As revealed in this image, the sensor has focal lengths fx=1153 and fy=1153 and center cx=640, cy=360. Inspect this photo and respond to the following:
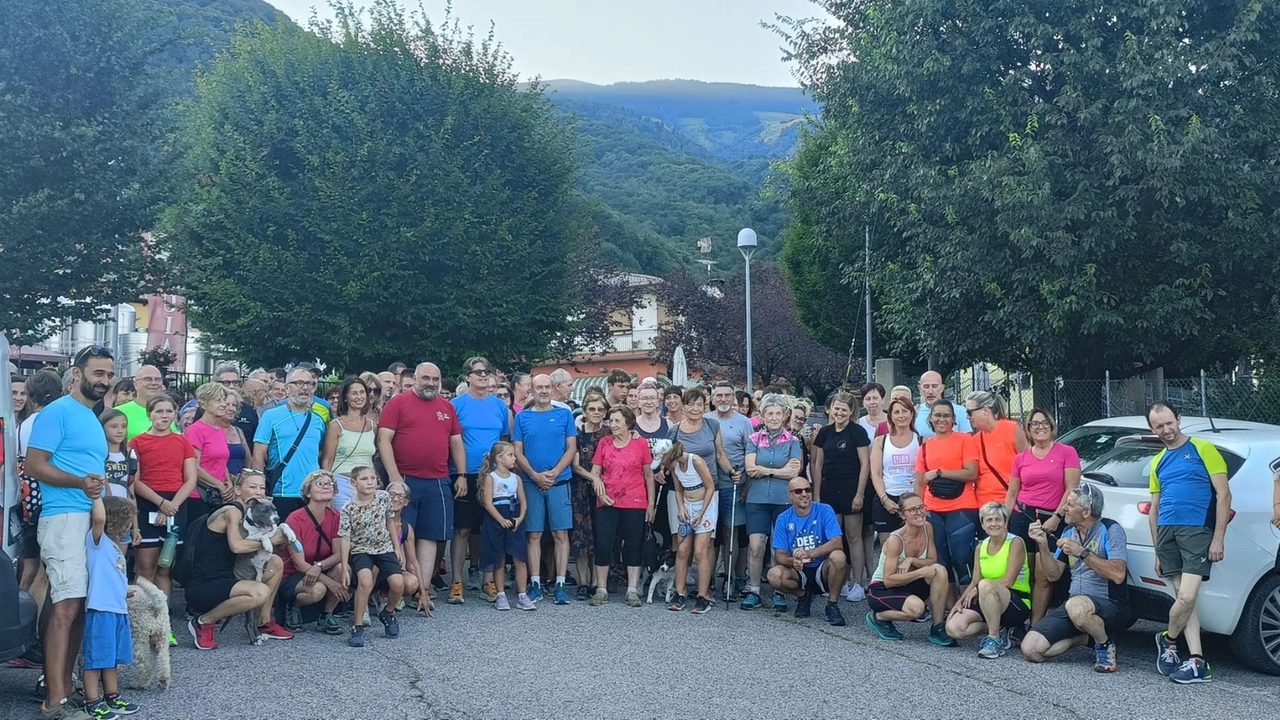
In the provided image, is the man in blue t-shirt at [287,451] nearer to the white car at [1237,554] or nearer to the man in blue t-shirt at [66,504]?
the man in blue t-shirt at [66,504]

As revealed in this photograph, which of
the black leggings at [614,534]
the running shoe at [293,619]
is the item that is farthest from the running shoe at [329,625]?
the black leggings at [614,534]

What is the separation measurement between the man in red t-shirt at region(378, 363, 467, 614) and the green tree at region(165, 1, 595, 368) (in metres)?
11.0

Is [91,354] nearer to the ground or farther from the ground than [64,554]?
farther from the ground

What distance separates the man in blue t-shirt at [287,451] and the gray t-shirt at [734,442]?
356 centimetres

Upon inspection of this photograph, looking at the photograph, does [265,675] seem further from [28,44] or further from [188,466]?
[28,44]

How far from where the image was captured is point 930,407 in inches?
418

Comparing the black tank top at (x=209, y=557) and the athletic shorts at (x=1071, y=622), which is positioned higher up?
the black tank top at (x=209, y=557)

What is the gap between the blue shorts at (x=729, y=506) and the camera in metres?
10.4

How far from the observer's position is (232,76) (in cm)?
2134

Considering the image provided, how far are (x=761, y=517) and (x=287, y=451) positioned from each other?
13.3 ft

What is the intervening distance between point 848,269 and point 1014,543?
11.6 m

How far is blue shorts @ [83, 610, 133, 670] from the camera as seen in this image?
20.1ft

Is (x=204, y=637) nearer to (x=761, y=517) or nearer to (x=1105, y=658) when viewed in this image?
(x=761, y=517)

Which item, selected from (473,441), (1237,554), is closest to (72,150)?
(473,441)
